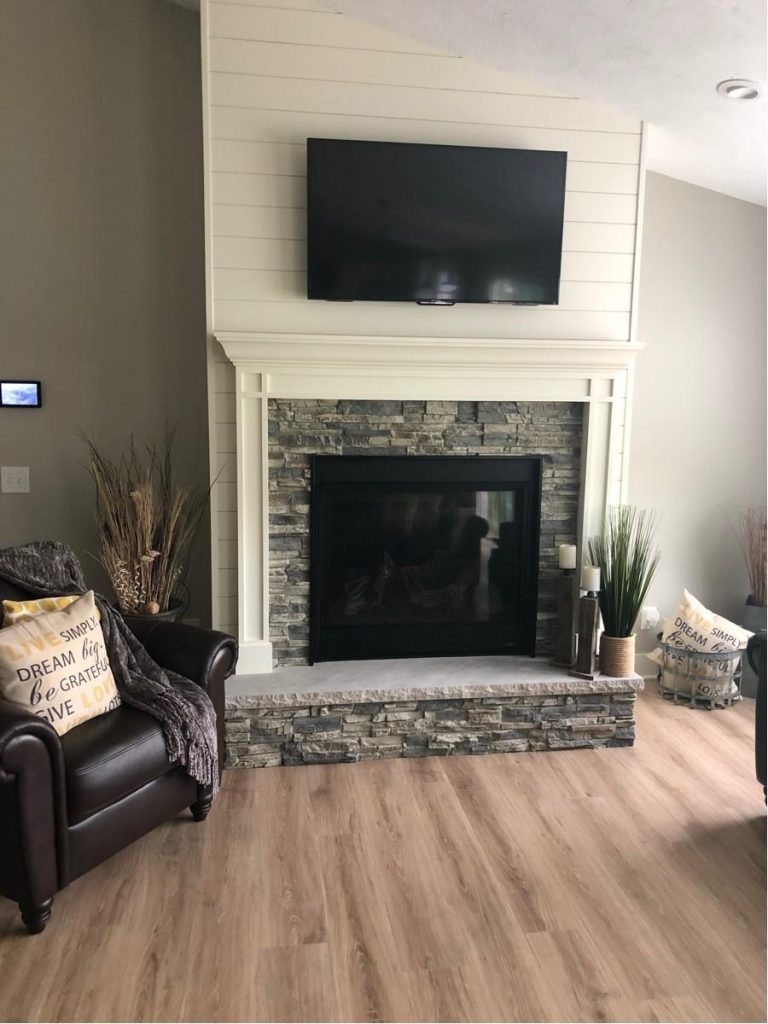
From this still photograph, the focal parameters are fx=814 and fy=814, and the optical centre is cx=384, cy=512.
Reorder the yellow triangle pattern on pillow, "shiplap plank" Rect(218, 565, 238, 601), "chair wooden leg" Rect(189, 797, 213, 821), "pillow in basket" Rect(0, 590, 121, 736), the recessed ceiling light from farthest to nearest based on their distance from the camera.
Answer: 1. "shiplap plank" Rect(218, 565, 238, 601)
2. the recessed ceiling light
3. "chair wooden leg" Rect(189, 797, 213, 821)
4. the yellow triangle pattern on pillow
5. "pillow in basket" Rect(0, 590, 121, 736)

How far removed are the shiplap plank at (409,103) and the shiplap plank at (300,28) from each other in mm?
142

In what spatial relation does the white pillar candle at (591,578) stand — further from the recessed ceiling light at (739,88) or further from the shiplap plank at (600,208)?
the recessed ceiling light at (739,88)

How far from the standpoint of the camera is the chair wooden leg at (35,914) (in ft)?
7.21

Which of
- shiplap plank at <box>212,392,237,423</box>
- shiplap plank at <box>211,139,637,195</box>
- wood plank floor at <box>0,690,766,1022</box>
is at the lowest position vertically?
wood plank floor at <box>0,690,766,1022</box>

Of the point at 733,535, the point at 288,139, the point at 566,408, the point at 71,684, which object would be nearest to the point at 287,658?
the point at 71,684

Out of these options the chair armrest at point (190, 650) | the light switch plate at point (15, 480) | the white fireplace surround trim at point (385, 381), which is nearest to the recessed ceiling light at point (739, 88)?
the white fireplace surround trim at point (385, 381)

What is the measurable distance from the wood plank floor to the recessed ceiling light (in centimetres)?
258

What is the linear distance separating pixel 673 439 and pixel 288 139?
2319mm

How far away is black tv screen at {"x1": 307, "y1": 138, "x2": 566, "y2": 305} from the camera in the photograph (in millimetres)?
3146

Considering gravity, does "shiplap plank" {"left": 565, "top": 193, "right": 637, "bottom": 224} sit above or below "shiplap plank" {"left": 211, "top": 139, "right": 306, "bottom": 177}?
below

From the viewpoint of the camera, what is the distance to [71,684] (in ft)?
8.09

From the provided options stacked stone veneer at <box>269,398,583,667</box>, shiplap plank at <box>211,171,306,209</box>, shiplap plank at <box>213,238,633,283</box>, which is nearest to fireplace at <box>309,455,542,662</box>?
stacked stone veneer at <box>269,398,583,667</box>

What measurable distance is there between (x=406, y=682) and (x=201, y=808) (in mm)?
955

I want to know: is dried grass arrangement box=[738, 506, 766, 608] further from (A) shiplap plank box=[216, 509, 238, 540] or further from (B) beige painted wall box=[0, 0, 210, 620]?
(B) beige painted wall box=[0, 0, 210, 620]
